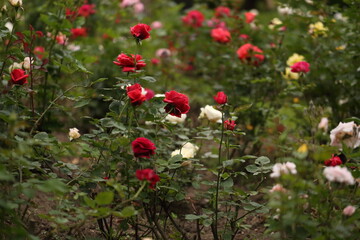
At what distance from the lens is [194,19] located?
4629 mm

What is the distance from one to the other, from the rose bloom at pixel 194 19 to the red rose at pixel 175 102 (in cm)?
287

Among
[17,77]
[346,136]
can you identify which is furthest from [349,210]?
[17,77]

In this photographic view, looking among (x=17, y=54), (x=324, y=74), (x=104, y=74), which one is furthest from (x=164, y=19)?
(x=17, y=54)

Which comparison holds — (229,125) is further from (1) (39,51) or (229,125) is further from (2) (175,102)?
(1) (39,51)

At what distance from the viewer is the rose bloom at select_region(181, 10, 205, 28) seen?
4582 mm

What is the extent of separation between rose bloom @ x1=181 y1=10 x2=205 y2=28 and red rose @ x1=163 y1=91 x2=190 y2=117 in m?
2.87

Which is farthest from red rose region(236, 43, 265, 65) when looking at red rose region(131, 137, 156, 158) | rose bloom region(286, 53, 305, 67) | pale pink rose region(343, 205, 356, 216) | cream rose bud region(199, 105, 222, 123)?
pale pink rose region(343, 205, 356, 216)

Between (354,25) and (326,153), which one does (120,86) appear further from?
(354,25)

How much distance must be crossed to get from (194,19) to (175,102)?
116 inches

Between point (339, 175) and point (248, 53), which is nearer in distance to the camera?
point (339, 175)

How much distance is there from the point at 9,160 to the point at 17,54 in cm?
71

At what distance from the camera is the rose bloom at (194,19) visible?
458cm

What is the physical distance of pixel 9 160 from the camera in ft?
5.18

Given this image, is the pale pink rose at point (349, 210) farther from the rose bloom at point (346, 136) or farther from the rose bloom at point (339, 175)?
the rose bloom at point (346, 136)
